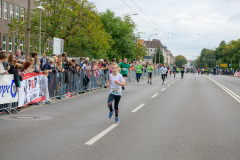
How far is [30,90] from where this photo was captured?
12383 mm

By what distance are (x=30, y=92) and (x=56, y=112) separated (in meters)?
1.88

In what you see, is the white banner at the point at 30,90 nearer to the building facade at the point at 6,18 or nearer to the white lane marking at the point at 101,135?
the white lane marking at the point at 101,135

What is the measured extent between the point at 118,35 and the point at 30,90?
190 feet

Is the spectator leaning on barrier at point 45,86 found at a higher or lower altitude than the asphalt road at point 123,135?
higher

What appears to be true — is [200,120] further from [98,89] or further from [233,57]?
[233,57]

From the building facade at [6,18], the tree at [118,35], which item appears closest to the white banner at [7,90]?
the building facade at [6,18]

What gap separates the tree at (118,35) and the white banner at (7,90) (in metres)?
56.8

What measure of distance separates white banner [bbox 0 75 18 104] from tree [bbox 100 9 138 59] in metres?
56.8

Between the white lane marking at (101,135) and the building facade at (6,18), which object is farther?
the building facade at (6,18)

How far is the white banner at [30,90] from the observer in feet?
38.6

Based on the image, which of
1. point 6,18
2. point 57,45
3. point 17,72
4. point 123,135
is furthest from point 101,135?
point 6,18

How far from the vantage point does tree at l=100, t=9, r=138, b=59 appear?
225 ft

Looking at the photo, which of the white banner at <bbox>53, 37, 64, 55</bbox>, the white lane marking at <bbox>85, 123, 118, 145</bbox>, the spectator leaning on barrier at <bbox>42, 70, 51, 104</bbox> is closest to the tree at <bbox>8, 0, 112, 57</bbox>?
the white banner at <bbox>53, 37, 64, 55</bbox>

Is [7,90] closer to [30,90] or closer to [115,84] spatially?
[30,90]
